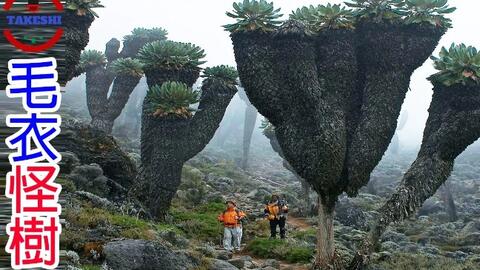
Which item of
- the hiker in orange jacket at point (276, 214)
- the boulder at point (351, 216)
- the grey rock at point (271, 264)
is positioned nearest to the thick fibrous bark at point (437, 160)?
the grey rock at point (271, 264)

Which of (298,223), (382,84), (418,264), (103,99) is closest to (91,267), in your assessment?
(382,84)

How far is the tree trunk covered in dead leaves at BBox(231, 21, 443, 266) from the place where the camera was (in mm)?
11023

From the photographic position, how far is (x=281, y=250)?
13430 millimetres

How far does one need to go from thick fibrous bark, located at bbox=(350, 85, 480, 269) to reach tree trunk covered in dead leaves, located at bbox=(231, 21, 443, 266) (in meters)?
0.89

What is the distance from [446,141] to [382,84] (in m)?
2.03

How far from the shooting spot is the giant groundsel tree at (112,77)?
2219cm

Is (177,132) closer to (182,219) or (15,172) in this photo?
(182,219)

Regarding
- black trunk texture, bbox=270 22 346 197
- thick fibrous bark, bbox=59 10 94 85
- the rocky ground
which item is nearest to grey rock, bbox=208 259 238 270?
the rocky ground

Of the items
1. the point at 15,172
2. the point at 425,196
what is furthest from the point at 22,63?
the point at 425,196

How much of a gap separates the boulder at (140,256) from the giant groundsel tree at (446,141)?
4.60 m

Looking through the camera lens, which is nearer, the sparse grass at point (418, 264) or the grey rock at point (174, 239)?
the grey rock at point (174, 239)

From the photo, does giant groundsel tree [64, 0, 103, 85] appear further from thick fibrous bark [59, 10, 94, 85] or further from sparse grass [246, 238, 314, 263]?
sparse grass [246, 238, 314, 263]

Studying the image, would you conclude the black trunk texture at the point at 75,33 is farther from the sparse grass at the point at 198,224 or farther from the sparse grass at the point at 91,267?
the sparse grass at the point at 91,267

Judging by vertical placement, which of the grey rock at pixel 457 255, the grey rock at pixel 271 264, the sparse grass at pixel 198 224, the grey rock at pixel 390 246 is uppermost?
the sparse grass at pixel 198 224
